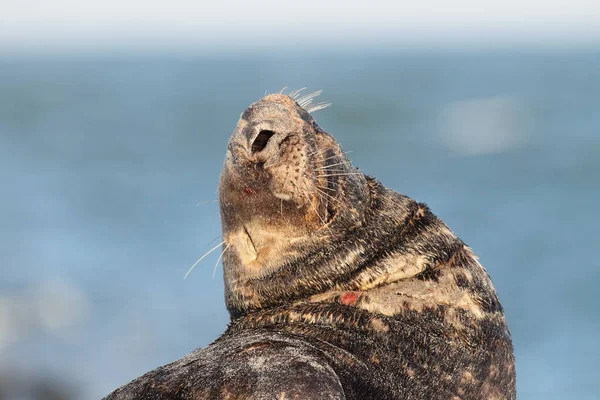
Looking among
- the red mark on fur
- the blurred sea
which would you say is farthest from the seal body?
the blurred sea

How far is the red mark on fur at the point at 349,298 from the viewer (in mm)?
5734

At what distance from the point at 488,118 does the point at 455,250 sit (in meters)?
42.3

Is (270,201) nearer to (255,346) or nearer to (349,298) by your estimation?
(349,298)

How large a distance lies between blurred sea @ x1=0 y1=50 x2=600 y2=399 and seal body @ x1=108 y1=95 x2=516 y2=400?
156cm

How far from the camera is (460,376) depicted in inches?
222

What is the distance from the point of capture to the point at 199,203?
1392cm

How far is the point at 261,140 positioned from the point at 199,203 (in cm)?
802

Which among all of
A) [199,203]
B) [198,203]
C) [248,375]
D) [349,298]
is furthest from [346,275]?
[198,203]

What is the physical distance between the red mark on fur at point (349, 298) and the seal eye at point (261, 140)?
94 cm

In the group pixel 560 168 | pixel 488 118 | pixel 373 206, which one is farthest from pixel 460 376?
pixel 488 118

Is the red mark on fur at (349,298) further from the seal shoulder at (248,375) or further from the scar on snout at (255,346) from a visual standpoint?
the scar on snout at (255,346)

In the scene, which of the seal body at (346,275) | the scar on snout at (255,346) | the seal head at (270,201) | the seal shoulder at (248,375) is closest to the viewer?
the seal shoulder at (248,375)

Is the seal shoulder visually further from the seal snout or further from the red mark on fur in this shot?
the seal snout

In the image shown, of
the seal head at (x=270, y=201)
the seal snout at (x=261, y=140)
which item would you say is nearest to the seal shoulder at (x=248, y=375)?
the seal head at (x=270, y=201)
